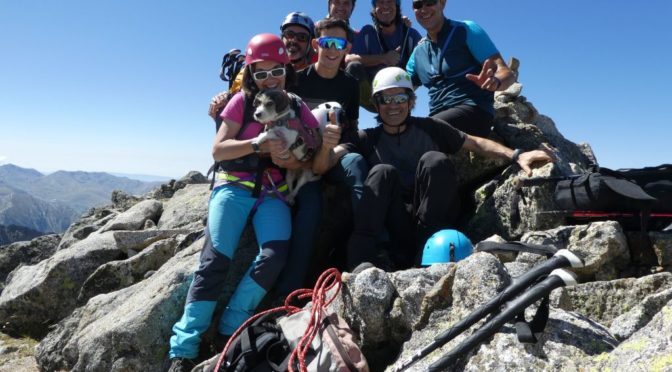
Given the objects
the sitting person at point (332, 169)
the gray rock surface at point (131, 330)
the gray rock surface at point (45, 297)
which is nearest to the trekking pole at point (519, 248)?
the sitting person at point (332, 169)

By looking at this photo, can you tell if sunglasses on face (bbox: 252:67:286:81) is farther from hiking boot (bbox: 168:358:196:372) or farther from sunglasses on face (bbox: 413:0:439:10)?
hiking boot (bbox: 168:358:196:372)

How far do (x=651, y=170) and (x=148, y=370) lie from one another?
8359mm

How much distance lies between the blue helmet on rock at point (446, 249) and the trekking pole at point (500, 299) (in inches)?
109

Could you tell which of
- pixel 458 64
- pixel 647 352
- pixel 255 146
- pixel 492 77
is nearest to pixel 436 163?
pixel 492 77

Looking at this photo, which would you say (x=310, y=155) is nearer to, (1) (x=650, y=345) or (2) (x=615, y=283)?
(2) (x=615, y=283)

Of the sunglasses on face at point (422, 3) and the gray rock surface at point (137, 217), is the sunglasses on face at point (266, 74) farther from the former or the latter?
the gray rock surface at point (137, 217)

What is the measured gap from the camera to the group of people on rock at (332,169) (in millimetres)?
7699

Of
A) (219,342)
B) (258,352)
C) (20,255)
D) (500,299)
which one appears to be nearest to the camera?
(500,299)

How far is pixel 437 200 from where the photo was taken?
27.2ft

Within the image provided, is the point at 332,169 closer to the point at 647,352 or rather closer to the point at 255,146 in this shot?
the point at 255,146

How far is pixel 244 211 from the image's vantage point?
820 cm

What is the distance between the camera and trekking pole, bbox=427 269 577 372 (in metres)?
4.19

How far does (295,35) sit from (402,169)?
4.21 meters

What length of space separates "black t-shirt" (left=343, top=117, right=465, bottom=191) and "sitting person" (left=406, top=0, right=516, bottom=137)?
1010 mm
